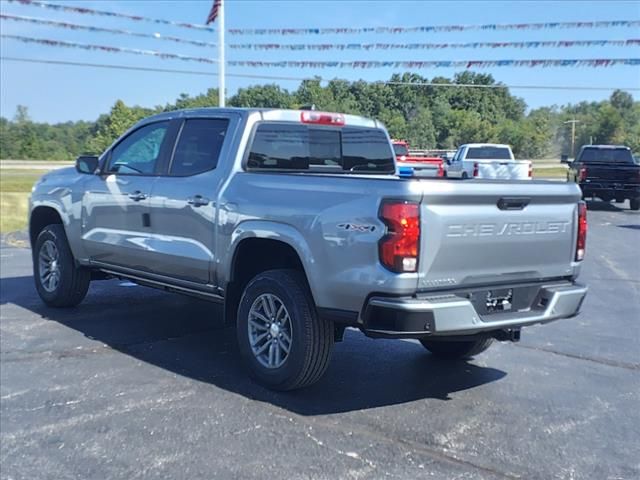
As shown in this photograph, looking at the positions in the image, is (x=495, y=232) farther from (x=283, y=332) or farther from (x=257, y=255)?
(x=257, y=255)

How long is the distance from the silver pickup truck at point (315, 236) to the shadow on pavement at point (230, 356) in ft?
0.74

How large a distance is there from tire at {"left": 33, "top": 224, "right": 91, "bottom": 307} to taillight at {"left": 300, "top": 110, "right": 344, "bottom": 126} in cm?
290

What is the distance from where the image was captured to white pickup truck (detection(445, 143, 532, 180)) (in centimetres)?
2134

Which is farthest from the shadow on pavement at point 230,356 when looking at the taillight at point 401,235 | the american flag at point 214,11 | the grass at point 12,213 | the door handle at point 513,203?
the american flag at point 214,11

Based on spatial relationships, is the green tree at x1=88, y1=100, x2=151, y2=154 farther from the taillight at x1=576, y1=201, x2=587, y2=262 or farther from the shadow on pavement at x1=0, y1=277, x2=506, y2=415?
the taillight at x1=576, y1=201, x2=587, y2=262

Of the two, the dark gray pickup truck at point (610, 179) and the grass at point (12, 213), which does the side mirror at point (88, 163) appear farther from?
the dark gray pickup truck at point (610, 179)

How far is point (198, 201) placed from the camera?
18.9 ft

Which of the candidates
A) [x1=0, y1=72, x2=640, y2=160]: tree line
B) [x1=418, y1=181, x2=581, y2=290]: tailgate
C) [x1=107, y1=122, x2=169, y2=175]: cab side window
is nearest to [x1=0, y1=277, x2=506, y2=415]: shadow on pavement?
[x1=418, y1=181, x2=581, y2=290]: tailgate

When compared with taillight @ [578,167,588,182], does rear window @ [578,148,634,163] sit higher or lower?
higher

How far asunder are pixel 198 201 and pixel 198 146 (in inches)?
22.7

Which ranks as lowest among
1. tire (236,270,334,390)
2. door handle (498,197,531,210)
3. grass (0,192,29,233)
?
grass (0,192,29,233)

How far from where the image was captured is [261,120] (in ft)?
19.3

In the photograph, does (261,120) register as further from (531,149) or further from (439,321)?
(531,149)

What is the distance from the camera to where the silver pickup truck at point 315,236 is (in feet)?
14.4
